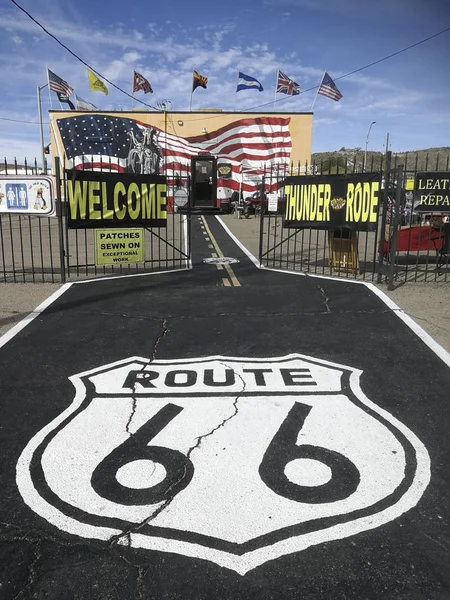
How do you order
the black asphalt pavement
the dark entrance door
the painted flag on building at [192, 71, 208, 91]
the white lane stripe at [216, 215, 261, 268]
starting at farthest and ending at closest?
the painted flag on building at [192, 71, 208, 91]
the dark entrance door
the white lane stripe at [216, 215, 261, 268]
the black asphalt pavement

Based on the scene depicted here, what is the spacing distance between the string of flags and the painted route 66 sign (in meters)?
31.3

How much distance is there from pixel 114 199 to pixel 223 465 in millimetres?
8028

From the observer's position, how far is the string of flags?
3180cm

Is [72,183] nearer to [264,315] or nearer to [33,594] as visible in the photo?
[264,315]

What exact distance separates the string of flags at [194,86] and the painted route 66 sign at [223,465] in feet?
103

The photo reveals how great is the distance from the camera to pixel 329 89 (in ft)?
104

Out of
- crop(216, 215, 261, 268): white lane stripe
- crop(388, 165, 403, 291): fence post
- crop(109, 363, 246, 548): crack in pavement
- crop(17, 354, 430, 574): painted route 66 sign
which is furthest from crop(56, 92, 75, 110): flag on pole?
crop(109, 363, 246, 548): crack in pavement

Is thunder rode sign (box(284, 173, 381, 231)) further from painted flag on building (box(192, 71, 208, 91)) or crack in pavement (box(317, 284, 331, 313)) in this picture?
painted flag on building (box(192, 71, 208, 91))

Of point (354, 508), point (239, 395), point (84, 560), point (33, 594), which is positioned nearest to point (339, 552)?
point (354, 508)

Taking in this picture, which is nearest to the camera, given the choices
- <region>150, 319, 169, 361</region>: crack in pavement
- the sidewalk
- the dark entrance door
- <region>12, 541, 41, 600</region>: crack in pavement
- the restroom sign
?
<region>12, 541, 41, 600</region>: crack in pavement

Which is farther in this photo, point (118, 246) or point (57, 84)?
point (57, 84)

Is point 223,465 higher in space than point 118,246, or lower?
lower

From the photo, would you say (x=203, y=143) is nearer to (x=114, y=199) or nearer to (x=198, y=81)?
(x=198, y=81)

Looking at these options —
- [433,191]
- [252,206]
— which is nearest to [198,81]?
[252,206]
